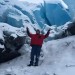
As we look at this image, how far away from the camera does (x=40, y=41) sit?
745 cm

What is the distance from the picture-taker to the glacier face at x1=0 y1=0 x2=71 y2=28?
14.9 metres

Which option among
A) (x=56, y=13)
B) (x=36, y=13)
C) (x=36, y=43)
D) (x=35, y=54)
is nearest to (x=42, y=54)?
(x=35, y=54)

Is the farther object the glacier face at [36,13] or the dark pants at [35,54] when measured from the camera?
the glacier face at [36,13]

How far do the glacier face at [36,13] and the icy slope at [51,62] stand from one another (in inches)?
217

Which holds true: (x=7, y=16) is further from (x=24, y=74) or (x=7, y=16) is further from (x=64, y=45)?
(x=24, y=74)

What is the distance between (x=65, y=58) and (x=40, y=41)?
3.00ft

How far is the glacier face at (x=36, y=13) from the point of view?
14891mm

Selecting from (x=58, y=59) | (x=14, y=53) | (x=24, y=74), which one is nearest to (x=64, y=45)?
(x=58, y=59)

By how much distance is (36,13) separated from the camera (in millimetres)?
18875

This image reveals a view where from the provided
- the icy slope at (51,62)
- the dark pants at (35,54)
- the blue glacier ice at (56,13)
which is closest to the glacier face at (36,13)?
the blue glacier ice at (56,13)

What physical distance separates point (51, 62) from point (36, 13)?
11.4m

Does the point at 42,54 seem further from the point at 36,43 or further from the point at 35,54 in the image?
the point at 36,43

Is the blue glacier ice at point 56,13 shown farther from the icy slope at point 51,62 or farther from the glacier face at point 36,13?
the icy slope at point 51,62

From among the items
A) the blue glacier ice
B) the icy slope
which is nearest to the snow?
the icy slope
